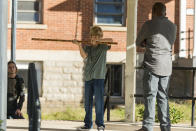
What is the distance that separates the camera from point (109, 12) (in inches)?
734

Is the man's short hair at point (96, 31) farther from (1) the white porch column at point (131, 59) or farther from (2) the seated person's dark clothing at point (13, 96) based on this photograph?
(1) the white porch column at point (131, 59)

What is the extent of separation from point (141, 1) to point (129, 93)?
880 centimetres

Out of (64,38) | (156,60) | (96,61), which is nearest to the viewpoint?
(156,60)

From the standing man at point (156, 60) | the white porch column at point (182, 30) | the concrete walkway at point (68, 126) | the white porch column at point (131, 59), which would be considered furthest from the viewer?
the white porch column at point (182, 30)

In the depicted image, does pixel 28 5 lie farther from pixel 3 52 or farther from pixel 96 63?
pixel 3 52

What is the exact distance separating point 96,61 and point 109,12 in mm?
10898

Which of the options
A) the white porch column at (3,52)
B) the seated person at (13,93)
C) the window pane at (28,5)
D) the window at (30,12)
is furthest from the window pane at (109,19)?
the white porch column at (3,52)

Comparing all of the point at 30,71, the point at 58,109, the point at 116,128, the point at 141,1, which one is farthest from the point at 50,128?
the point at 141,1

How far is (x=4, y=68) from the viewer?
6.45 metres

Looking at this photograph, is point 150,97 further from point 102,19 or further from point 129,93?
point 102,19

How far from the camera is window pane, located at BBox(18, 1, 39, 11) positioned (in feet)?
60.6

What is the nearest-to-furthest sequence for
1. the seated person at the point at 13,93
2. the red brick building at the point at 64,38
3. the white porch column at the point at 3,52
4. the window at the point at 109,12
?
the white porch column at the point at 3,52, the seated person at the point at 13,93, the red brick building at the point at 64,38, the window at the point at 109,12

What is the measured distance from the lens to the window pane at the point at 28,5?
1847 cm

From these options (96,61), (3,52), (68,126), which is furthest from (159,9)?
(68,126)
